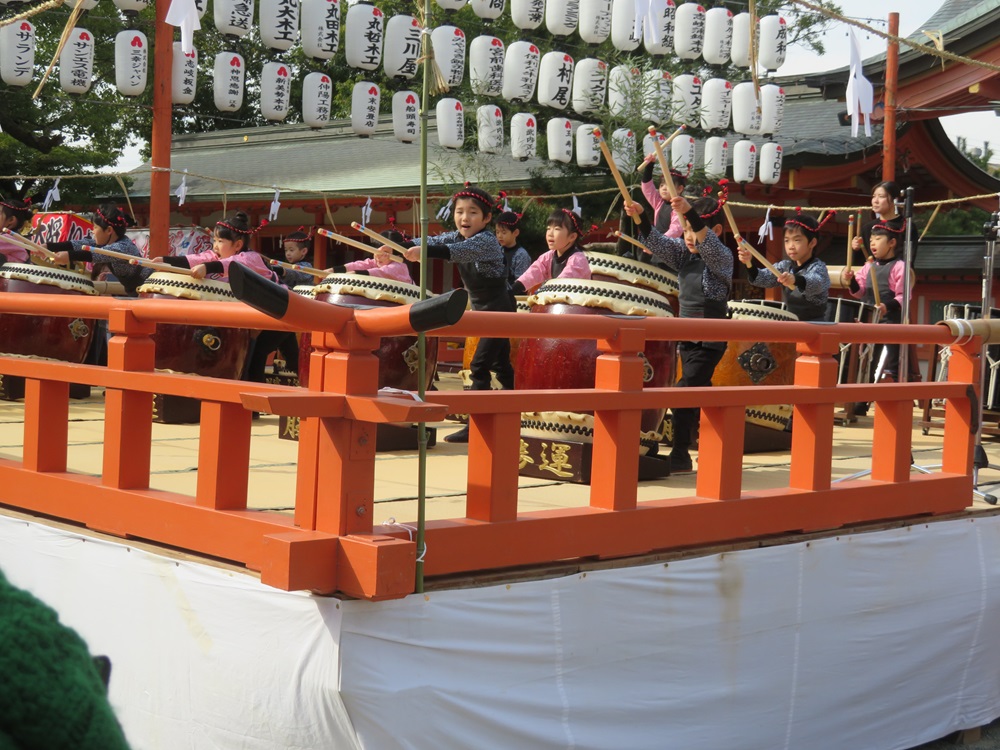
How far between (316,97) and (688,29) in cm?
499

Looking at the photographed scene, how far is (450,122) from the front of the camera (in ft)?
47.4

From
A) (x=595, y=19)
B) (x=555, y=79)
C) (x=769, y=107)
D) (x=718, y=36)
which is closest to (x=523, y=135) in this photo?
(x=555, y=79)

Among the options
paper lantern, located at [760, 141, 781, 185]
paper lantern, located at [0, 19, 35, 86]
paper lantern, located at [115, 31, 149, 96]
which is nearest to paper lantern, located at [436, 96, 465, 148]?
paper lantern, located at [115, 31, 149, 96]

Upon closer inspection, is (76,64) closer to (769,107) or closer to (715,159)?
(715,159)

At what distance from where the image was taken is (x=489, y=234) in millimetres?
6473

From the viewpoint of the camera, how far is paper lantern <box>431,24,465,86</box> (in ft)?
46.5

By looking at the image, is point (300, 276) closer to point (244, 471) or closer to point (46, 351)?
point (46, 351)

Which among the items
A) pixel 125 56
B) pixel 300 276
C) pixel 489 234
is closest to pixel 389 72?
pixel 125 56

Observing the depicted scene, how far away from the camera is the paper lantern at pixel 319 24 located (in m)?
13.1

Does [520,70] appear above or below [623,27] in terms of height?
below

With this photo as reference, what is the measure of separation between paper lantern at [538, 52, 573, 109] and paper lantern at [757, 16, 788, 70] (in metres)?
2.58

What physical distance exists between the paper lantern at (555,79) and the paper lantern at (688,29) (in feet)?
4.89

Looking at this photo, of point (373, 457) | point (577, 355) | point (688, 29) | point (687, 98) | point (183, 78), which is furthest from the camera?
point (688, 29)

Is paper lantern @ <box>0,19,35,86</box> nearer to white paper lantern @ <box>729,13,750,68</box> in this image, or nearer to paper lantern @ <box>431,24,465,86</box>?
paper lantern @ <box>431,24,465,86</box>
